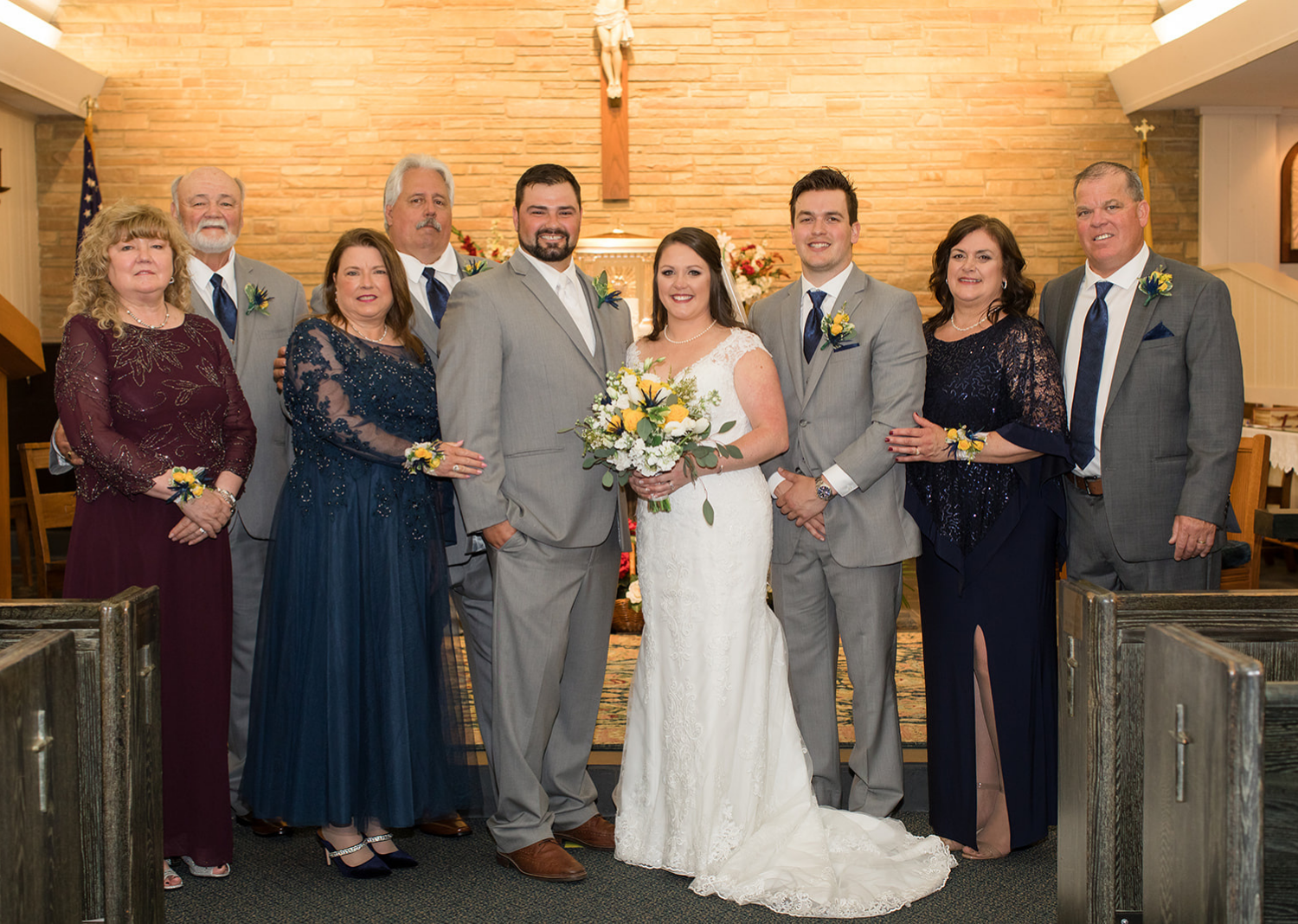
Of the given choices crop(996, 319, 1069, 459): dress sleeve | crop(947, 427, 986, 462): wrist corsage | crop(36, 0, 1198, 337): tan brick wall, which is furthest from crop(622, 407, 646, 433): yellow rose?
crop(36, 0, 1198, 337): tan brick wall

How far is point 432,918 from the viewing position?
9.31ft

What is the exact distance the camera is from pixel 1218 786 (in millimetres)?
1647

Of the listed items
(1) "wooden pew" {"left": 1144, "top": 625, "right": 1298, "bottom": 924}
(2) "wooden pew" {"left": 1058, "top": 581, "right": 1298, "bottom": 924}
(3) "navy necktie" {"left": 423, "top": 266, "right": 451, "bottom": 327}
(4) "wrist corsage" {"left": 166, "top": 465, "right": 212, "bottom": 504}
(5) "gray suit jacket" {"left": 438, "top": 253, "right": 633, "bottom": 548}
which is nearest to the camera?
(1) "wooden pew" {"left": 1144, "top": 625, "right": 1298, "bottom": 924}

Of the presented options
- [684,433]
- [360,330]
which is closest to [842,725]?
[684,433]

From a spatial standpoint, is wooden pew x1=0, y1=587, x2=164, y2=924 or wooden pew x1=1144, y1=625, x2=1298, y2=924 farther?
wooden pew x1=0, y1=587, x2=164, y2=924

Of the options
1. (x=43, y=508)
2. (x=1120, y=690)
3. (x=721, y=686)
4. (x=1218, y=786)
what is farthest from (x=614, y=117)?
(x=1218, y=786)

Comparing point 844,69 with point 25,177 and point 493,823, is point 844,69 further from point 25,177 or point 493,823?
point 493,823

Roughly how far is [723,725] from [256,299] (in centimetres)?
209

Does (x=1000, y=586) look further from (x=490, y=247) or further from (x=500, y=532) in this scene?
(x=490, y=247)

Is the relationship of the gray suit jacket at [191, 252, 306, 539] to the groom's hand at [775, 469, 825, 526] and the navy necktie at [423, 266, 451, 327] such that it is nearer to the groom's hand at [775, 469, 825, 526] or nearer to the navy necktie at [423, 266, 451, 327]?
the navy necktie at [423, 266, 451, 327]

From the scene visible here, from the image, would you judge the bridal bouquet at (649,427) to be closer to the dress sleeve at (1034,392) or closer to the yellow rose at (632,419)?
the yellow rose at (632,419)

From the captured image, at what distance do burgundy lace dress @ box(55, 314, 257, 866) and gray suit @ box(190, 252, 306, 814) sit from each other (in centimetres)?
45

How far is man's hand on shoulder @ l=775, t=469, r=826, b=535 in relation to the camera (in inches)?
128

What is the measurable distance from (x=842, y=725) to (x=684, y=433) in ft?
6.23
